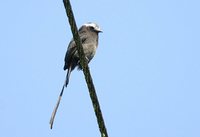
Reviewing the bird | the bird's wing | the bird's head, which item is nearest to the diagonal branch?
the bird

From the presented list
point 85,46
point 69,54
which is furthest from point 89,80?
point 85,46

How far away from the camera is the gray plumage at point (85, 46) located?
8.00m

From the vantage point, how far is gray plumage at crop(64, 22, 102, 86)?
800 cm

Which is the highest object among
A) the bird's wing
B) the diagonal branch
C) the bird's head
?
the bird's head

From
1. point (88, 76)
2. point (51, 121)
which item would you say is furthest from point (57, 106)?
point (88, 76)

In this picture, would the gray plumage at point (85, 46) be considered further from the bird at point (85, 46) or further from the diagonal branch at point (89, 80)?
the diagonal branch at point (89, 80)

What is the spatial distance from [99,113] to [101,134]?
0.16 m

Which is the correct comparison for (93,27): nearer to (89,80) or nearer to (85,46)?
(85,46)

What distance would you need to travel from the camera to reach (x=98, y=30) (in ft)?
30.8

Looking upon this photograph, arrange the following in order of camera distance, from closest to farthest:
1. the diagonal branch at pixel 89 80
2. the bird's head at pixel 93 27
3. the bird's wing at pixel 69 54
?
the diagonal branch at pixel 89 80 < the bird's wing at pixel 69 54 < the bird's head at pixel 93 27

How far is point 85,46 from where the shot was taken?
28.2 feet

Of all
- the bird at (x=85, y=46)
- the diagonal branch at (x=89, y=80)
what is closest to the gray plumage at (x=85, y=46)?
the bird at (x=85, y=46)

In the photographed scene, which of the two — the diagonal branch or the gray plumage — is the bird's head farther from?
the diagonal branch

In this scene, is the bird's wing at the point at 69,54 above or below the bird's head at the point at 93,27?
below
